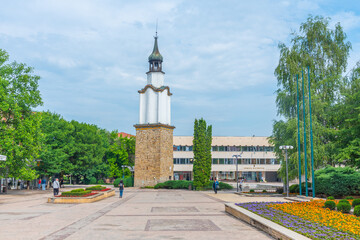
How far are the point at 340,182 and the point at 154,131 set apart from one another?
30.6 meters

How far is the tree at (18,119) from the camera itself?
30922mm

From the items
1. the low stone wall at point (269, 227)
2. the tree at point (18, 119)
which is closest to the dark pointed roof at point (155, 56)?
the tree at point (18, 119)

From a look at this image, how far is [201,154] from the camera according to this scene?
46250mm

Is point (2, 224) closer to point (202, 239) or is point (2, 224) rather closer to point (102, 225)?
point (102, 225)

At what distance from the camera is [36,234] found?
11.2 m

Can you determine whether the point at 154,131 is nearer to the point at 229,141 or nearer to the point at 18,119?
the point at 18,119

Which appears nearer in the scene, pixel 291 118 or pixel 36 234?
pixel 36 234

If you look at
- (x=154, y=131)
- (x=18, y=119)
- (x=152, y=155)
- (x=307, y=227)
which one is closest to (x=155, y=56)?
(x=154, y=131)

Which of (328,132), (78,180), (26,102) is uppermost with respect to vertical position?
(26,102)

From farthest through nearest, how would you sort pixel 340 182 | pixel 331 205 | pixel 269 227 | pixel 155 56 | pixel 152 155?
pixel 155 56 < pixel 152 155 < pixel 340 182 < pixel 331 205 < pixel 269 227

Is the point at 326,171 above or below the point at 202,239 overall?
above

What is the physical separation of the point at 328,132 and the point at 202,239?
23998mm

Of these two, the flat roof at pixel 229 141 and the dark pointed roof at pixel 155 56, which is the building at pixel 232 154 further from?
the dark pointed roof at pixel 155 56

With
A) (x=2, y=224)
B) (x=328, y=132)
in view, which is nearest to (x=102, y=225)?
(x=2, y=224)
